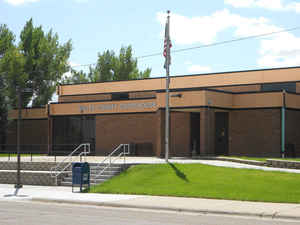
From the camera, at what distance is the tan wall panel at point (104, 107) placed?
128 feet

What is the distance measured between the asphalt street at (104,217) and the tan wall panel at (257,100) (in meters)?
19.7

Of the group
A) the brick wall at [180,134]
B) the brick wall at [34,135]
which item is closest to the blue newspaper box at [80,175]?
the brick wall at [180,134]

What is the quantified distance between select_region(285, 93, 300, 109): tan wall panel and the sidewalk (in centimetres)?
1787

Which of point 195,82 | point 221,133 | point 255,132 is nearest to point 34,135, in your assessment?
point 195,82

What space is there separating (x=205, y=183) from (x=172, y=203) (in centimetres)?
420

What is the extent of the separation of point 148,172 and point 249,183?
5.63 m

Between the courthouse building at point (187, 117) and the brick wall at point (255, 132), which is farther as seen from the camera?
the brick wall at point (255, 132)

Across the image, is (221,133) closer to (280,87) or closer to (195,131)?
(195,131)

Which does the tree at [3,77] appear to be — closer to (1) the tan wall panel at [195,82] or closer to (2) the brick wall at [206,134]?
(1) the tan wall panel at [195,82]

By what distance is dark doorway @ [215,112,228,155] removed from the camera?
37.1 m

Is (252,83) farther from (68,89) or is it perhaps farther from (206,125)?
(68,89)

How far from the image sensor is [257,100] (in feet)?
116

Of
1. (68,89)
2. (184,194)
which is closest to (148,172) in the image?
(184,194)

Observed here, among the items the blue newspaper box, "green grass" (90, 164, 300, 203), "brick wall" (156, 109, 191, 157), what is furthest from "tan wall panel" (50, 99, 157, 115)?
the blue newspaper box
